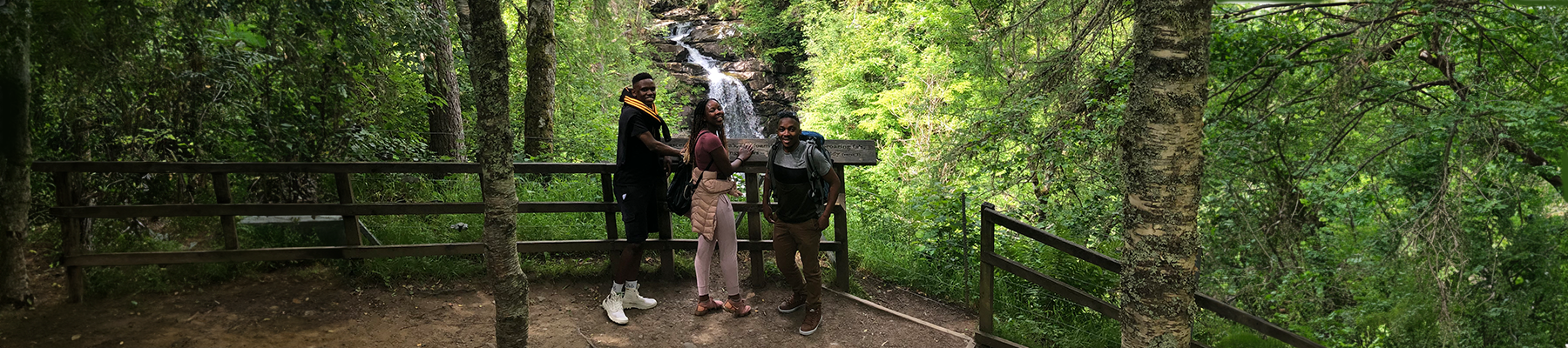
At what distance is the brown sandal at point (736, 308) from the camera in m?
5.58

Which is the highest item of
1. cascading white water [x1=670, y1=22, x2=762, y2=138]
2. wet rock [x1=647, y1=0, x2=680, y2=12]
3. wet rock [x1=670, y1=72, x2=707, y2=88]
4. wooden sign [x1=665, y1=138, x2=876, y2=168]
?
wet rock [x1=647, y1=0, x2=680, y2=12]

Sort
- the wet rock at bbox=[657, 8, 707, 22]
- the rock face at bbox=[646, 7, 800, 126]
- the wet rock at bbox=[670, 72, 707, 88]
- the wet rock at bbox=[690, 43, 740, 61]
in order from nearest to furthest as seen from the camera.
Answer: the wet rock at bbox=[670, 72, 707, 88], the rock face at bbox=[646, 7, 800, 126], the wet rock at bbox=[690, 43, 740, 61], the wet rock at bbox=[657, 8, 707, 22]

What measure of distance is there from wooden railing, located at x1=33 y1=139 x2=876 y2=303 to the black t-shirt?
0.42 metres

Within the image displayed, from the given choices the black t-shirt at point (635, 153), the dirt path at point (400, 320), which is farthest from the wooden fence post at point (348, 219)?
the black t-shirt at point (635, 153)

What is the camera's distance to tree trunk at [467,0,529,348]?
3631mm

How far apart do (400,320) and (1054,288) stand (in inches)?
169

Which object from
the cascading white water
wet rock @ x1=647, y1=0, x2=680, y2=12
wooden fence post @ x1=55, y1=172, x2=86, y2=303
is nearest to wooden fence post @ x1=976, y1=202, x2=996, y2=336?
wooden fence post @ x1=55, y1=172, x2=86, y2=303

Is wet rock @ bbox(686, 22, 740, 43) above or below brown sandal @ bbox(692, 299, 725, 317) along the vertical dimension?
above

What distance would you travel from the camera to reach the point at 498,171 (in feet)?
12.3

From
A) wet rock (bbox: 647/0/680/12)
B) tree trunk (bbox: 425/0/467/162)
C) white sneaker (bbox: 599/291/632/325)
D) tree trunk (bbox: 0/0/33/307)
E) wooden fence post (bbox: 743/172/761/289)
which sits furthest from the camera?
wet rock (bbox: 647/0/680/12)

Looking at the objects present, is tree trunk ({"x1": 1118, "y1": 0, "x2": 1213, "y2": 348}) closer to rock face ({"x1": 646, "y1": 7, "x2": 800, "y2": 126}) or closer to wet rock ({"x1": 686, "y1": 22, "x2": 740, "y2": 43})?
rock face ({"x1": 646, "y1": 7, "x2": 800, "y2": 126})

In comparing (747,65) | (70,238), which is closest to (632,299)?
(70,238)

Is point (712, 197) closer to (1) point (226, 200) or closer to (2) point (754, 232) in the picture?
(2) point (754, 232)

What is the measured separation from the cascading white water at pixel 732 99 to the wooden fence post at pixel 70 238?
1758 centimetres
